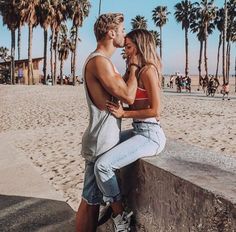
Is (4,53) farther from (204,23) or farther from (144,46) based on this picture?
(144,46)

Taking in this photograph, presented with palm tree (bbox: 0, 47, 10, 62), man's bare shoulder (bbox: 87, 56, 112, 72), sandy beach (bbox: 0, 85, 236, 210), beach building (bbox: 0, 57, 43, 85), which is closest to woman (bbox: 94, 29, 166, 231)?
man's bare shoulder (bbox: 87, 56, 112, 72)

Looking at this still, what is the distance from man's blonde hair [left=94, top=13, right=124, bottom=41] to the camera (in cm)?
277

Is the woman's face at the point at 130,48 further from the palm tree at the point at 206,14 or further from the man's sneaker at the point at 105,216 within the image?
the palm tree at the point at 206,14

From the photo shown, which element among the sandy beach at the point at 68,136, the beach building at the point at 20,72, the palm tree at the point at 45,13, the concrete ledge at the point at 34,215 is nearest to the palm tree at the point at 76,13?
the palm tree at the point at 45,13

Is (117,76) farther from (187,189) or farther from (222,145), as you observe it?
(222,145)

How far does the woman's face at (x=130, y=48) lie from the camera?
9.51ft

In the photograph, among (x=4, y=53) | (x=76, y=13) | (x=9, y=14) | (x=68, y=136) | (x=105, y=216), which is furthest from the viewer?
(x=4, y=53)

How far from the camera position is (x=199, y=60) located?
6538cm

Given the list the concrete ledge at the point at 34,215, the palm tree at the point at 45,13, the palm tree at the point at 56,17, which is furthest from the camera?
the palm tree at the point at 56,17

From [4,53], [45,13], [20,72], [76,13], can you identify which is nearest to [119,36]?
[45,13]

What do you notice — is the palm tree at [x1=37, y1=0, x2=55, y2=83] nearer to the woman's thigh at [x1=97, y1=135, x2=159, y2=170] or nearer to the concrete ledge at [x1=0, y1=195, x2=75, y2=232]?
the concrete ledge at [x1=0, y1=195, x2=75, y2=232]

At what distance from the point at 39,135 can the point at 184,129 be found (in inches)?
163

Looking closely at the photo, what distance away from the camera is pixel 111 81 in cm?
272

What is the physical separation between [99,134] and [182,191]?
70 centimetres
